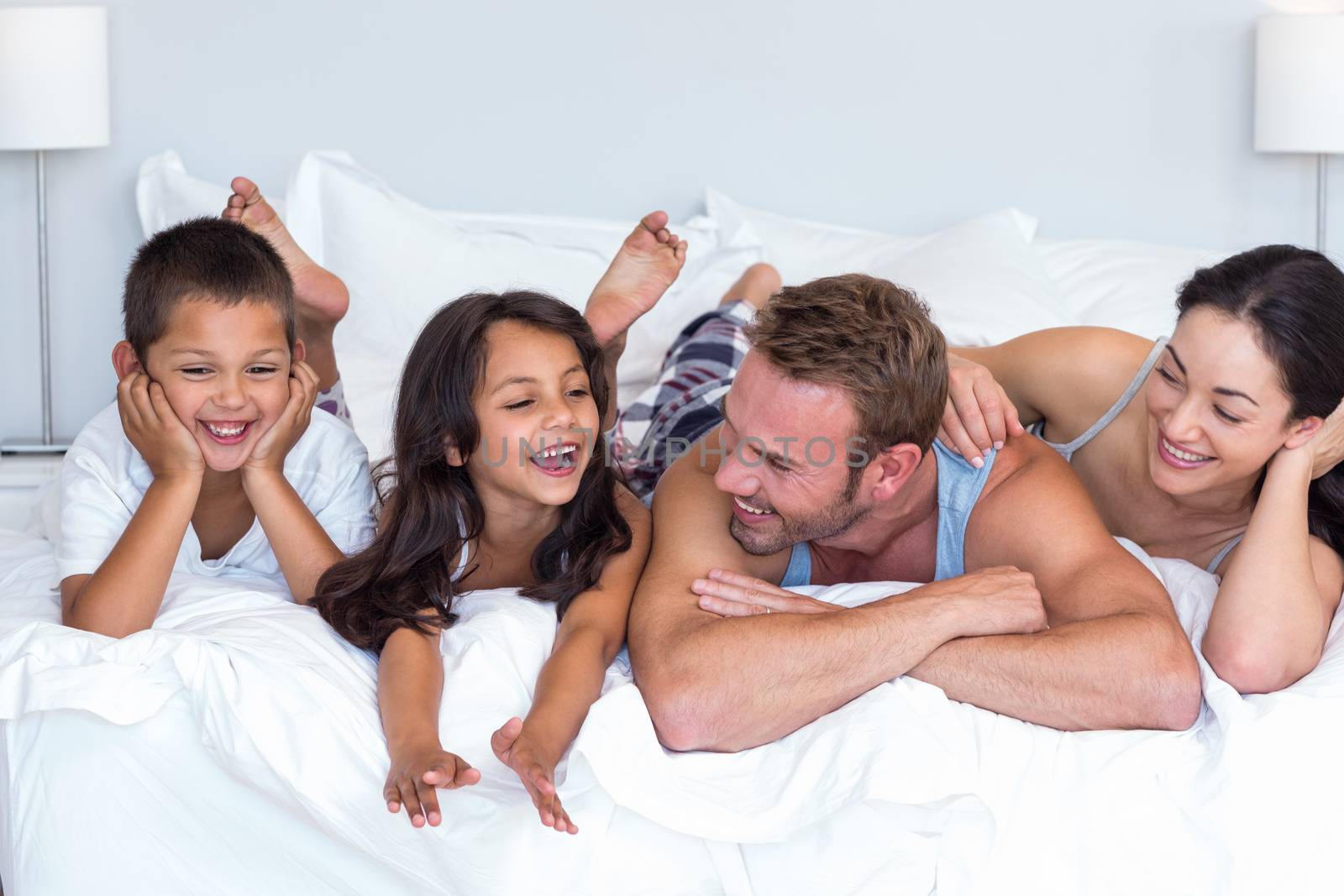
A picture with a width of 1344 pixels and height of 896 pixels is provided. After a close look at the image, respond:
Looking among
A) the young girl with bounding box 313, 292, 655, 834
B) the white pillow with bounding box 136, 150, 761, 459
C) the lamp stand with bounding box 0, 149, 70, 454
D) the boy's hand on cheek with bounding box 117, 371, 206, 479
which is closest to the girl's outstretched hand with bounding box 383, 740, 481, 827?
the young girl with bounding box 313, 292, 655, 834

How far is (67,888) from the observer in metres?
1.31

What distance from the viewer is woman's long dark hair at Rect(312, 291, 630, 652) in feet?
5.41

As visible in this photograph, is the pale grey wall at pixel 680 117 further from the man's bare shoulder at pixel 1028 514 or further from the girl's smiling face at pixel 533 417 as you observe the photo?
the man's bare shoulder at pixel 1028 514

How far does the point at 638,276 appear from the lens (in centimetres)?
212

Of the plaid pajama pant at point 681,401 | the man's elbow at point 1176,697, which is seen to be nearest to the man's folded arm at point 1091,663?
the man's elbow at point 1176,697

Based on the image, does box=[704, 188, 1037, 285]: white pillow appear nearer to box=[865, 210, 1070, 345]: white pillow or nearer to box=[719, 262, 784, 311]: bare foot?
box=[865, 210, 1070, 345]: white pillow

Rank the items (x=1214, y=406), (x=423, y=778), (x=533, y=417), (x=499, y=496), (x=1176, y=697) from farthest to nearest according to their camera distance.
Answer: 1. (x=499, y=496)
2. (x=533, y=417)
3. (x=1214, y=406)
4. (x=1176, y=697)
5. (x=423, y=778)

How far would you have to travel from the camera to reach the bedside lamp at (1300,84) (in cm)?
279

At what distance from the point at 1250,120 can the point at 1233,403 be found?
1.91 meters

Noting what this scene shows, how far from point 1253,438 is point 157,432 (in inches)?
56.4

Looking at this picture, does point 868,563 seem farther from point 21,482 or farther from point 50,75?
point 50,75

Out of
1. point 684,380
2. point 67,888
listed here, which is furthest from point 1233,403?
point 67,888

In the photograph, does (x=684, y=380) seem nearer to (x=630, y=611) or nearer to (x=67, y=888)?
(x=630, y=611)

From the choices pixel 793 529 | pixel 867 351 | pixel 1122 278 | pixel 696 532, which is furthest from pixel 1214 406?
pixel 1122 278
